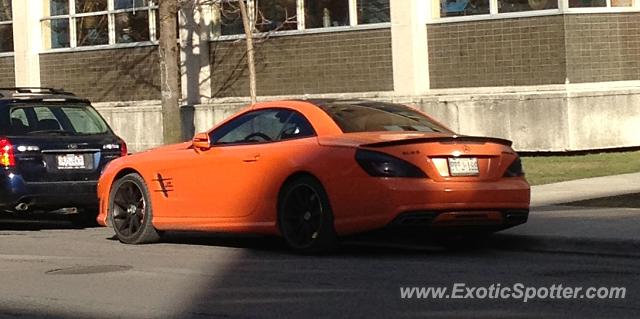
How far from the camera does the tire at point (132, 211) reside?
13.1 m

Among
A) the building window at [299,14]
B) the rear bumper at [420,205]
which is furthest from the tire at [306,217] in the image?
the building window at [299,14]

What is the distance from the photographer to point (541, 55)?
74.4 feet

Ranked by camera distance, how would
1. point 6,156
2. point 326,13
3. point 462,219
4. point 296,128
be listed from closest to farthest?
point 462,219, point 296,128, point 6,156, point 326,13

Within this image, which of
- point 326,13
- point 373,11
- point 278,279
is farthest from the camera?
point 326,13

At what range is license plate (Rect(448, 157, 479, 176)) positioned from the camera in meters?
11.2

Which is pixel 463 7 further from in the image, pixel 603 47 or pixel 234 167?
pixel 234 167

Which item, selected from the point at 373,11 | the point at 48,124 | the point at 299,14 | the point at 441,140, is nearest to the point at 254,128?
the point at 441,140

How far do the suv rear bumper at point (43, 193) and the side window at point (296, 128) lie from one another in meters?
3.89

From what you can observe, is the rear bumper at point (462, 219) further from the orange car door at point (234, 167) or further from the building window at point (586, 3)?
the building window at point (586, 3)

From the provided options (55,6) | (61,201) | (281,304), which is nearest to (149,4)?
(55,6)

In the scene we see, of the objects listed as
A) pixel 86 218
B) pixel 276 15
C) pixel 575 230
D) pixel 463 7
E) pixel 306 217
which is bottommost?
pixel 575 230

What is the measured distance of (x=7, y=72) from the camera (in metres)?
30.5

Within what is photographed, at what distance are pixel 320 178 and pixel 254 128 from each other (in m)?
1.35

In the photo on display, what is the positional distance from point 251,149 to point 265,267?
4.78 feet
